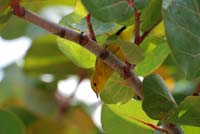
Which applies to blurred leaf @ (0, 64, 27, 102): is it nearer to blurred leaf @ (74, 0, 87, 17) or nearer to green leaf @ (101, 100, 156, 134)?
green leaf @ (101, 100, 156, 134)

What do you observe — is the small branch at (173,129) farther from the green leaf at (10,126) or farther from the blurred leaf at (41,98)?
the blurred leaf at (41,98)

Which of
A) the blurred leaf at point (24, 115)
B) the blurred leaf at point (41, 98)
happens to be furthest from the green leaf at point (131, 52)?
the blurred leaf at point (41, 98)

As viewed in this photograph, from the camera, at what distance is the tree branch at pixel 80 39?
2.25 feet

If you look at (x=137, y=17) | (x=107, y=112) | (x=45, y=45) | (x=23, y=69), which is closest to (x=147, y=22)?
(x=137, y=17)

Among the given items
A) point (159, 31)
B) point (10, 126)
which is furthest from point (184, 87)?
point (10, 126)

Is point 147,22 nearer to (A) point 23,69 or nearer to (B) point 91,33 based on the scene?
(B) point 91,33

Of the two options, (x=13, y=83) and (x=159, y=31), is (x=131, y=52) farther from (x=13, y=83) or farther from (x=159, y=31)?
(x=13, y=83)

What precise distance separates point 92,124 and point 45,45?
0.27 m

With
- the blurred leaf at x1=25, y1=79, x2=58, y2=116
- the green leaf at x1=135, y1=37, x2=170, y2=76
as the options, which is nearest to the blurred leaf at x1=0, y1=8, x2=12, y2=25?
the green leaf at x1=135, y1=37, x2=170, y2=76

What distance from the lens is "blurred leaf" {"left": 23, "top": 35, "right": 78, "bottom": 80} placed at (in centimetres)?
166

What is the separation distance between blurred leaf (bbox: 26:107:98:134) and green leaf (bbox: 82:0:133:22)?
89 centimetres

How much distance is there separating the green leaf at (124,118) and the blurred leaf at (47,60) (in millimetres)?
707

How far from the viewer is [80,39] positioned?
2.27 ft

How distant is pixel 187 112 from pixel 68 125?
0.97m
